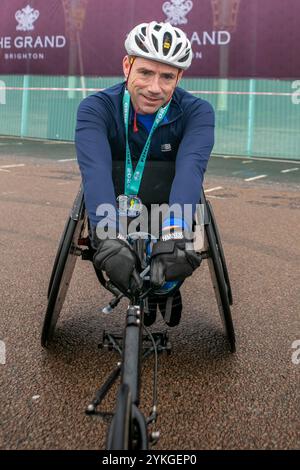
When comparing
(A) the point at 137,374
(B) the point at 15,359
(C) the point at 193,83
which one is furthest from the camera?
(C) the point at 193,83

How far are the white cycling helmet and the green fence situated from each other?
12234mm

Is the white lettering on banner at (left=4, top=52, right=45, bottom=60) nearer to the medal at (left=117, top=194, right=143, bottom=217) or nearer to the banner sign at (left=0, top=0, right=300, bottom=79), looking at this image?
the banner sign at (left=0, top=0, right=300, bottom=79)

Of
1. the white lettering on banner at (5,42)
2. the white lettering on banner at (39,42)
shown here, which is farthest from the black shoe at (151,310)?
the white lettering on banner at (5,42)

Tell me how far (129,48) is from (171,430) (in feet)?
5.55

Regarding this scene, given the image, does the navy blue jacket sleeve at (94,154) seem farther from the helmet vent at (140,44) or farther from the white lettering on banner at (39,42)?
the white lettering on banner at (39,42)

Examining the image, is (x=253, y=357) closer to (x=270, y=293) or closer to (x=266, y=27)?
(x=270, y=293)

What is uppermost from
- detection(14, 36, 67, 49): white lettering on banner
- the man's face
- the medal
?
detection(14, 36, 67, 49): white lettering on banner

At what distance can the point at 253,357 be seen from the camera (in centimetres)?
279

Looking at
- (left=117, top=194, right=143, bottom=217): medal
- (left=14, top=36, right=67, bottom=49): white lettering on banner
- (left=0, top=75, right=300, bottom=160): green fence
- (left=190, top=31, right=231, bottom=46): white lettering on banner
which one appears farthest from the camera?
(left=14, top=36, right=67, bottom=49): white lettering on banner

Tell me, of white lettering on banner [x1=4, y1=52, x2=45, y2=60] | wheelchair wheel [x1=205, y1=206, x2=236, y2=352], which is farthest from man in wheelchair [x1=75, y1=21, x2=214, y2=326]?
white lettering on banner [x1=4, y1=52, x2=45, y2=60]

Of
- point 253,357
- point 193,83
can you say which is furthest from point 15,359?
point 193,83

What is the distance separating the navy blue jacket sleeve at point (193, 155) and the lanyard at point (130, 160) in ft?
0.49

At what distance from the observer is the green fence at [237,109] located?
14.1m

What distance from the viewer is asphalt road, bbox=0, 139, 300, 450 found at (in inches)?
82.8
